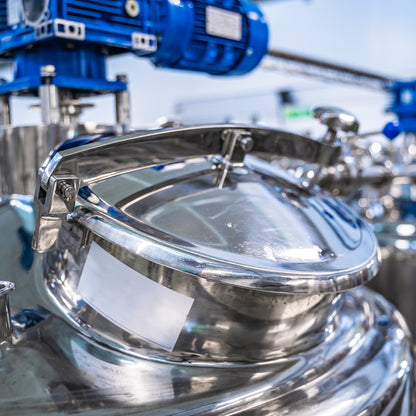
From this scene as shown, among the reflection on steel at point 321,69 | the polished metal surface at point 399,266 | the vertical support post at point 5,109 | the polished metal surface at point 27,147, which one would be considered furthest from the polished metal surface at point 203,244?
the reflection on steel at point 321,69

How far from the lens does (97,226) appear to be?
0.47 metres

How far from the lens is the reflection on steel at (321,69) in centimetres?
230

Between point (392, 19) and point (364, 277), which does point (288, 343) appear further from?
point (392, 19)

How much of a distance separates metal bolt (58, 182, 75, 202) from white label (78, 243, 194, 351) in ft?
0.26

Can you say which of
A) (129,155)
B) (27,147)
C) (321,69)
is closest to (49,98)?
(27,147)

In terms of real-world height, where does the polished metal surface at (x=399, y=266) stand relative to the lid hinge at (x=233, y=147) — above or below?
below

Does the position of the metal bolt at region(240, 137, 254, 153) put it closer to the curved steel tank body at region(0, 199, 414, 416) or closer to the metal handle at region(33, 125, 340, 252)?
the metal handle at region(33, 125, 340, 252)

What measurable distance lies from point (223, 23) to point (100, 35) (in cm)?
28

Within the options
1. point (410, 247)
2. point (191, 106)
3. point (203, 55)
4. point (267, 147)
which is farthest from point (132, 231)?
point (191, 106)

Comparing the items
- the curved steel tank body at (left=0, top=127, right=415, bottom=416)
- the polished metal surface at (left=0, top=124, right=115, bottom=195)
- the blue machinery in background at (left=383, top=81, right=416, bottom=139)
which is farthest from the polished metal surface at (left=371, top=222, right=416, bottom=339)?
the polished metal surface at (left=0, top=124, right=115, bottom=195)

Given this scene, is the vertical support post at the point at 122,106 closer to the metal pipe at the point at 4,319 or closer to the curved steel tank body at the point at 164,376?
the curved steel tank body at the point at 164,376

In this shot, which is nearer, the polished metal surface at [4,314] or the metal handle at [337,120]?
the polished metal surface at [4,314]

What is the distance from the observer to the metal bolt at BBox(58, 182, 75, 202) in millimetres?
459

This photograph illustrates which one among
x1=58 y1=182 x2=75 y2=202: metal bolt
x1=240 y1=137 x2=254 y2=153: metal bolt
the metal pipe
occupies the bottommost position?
the metal pipe
